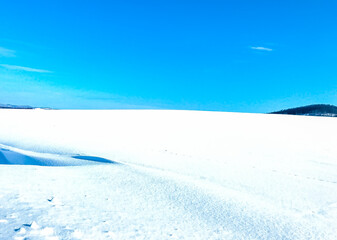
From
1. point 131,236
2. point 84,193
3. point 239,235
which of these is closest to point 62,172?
point 84,193

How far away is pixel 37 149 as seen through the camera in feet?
18.1

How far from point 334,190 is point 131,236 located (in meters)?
2.89

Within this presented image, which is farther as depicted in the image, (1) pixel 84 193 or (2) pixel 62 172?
(2) pixel 62 172

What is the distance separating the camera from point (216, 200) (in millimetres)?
2609

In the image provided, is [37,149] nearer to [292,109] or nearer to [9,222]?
[9,222]

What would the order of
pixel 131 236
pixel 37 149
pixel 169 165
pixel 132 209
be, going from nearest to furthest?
A: pixel 131 236
pixel 132 209
pixel 169 165
pixel 37 149

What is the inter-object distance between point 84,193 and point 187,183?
1257mm

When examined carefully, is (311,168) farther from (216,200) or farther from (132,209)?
(132,209)

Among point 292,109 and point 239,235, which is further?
point 292,109

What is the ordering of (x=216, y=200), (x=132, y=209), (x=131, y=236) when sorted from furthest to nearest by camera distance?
(x=216, y=200) < (x=132, y=209) < (x=131, y=236)

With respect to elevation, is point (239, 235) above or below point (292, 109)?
below

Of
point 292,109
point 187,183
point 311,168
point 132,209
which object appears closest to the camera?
point 132,209

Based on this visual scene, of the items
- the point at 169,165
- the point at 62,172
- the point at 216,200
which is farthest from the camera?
the point at 169,165

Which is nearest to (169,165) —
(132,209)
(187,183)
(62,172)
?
(187,183)
